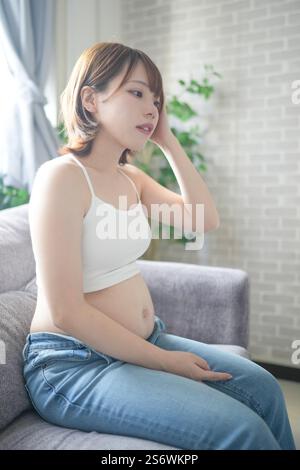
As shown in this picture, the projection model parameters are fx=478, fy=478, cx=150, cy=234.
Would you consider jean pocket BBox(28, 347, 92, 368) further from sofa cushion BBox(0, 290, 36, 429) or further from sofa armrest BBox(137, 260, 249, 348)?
sofa armrest BBox(137, 260, 249, 348)

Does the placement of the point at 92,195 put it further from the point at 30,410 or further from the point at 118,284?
the point at 30,410

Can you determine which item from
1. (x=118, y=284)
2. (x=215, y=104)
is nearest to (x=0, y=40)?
(x=215, y=104)

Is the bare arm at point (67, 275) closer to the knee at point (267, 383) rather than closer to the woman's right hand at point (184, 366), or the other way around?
the woman's right hand at point (184, 366)

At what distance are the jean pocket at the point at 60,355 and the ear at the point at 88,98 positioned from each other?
58cm

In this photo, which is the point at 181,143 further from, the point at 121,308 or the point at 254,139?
the point at 121,308

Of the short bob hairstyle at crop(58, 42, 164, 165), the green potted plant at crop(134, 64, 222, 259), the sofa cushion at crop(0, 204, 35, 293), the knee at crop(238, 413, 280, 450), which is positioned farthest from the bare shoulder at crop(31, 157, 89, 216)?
the green potted plant at crop(134, 64, 222, 259)

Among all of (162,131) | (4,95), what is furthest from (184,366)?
(4,95)

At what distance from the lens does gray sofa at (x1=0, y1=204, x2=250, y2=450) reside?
3.34ft

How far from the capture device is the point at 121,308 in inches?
45.6

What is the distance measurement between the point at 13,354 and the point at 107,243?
14.0 inches

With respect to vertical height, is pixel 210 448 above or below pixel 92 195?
below

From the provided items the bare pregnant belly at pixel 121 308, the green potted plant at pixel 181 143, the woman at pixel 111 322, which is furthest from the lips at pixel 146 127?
the green potted plant at pixel 181 143

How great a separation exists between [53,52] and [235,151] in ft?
3.81

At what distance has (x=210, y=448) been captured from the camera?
0.93m
